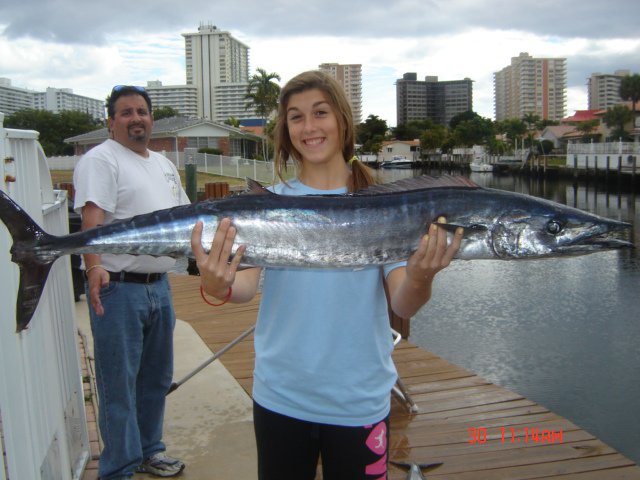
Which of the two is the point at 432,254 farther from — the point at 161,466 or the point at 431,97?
the point at 431,97

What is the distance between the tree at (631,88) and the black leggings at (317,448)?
276 ft

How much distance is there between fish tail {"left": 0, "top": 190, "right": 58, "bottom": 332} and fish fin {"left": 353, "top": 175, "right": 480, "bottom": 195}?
128 cm

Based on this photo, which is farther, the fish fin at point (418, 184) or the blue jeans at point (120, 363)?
the blue jeans at point (120, 363)

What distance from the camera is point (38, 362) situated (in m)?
2.60

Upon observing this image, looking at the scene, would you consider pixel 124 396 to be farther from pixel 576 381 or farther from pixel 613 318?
pixel 613 318

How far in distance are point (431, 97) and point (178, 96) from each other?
288 feet

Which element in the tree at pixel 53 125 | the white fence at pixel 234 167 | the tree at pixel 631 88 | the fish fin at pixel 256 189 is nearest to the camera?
the fish fin at pixel 256 189

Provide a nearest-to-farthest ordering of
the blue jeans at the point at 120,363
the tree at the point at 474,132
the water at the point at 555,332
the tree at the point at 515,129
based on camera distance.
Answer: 1. the blue jeans at the point at 120,363
2. the water at the point at 555,332
3. the tree at the point at 474,132
4. the tree at the point at 515,129

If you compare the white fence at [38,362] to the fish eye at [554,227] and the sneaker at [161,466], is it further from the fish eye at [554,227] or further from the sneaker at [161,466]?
the fish eye at [554,227]

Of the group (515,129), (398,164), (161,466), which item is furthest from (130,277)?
(515,129)

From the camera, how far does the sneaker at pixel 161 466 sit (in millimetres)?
Answer: 3543

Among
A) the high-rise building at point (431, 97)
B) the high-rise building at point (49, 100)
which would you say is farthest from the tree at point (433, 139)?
the high-rise building at point (431, 97)

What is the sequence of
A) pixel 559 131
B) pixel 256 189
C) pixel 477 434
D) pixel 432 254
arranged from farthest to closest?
pixel 559 131
pixel 477 434
pixel 256 189
pixel 432 254
